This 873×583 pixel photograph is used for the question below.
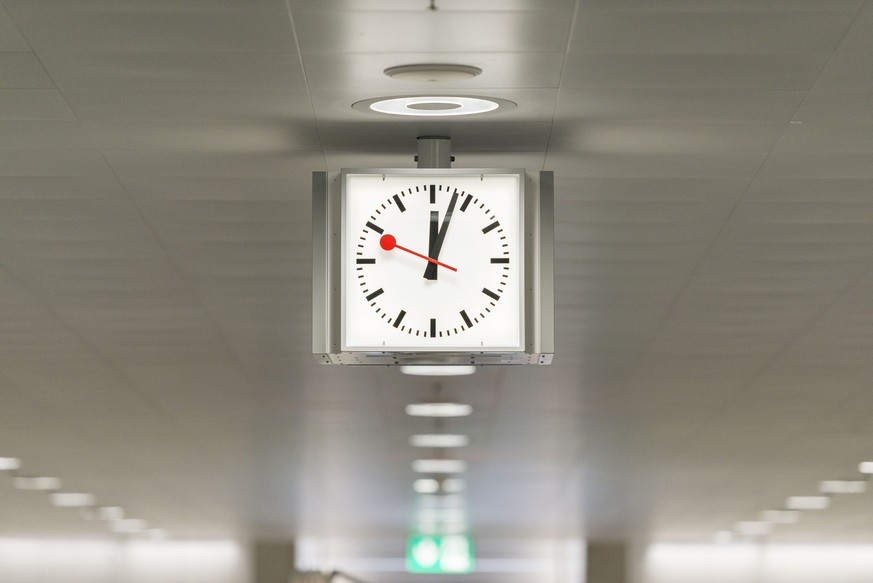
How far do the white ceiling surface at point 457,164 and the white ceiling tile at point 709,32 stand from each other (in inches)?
0.6

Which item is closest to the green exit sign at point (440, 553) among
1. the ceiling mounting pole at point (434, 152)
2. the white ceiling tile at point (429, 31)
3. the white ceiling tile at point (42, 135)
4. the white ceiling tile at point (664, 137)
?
the white ceiling tile at point (664, 137)

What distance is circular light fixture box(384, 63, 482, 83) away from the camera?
608cm

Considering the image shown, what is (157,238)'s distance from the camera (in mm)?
8695

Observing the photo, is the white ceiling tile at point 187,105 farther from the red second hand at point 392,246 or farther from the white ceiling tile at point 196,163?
Result: the red second hand at point 392,246

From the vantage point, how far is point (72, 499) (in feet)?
71.3

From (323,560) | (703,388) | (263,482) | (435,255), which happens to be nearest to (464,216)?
(435,255)

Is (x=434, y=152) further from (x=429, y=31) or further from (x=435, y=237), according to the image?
(x=429, y=31)

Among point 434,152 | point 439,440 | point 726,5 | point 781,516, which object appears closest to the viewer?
point 726,5

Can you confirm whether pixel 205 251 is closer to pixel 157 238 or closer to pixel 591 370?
pixel 157 238

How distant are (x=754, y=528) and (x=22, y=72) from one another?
20589 mm

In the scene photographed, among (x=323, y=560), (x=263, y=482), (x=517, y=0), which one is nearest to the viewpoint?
(x=517, y=0)

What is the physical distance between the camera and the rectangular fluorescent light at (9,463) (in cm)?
1738

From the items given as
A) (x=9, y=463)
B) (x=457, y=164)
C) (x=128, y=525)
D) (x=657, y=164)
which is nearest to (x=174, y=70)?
(x=457, y=164)

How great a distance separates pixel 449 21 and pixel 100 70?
4.84 ft
